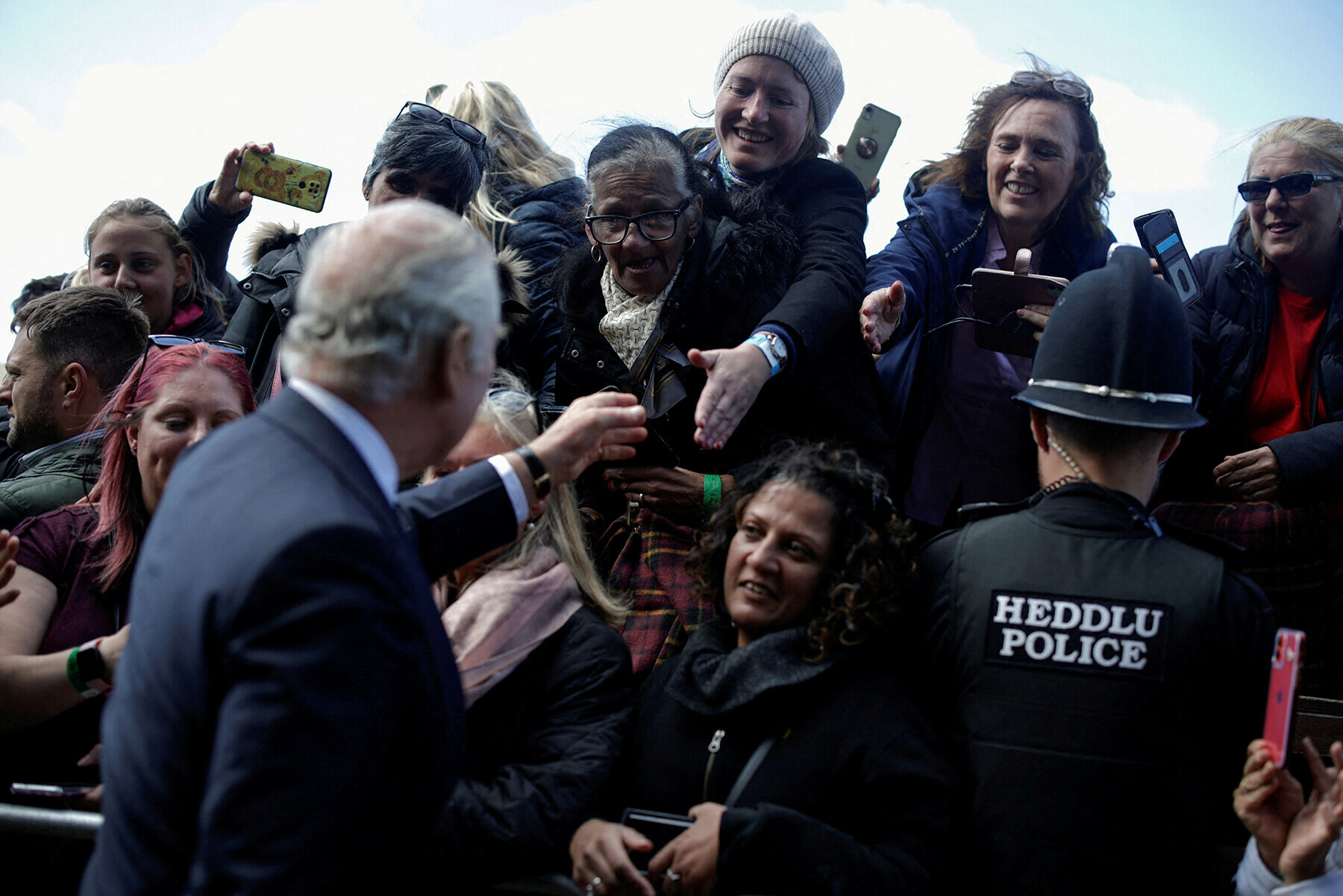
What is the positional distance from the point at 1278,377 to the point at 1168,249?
1.76 feet

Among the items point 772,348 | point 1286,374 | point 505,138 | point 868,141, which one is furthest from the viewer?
point 505,138

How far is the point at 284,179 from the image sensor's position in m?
4.01

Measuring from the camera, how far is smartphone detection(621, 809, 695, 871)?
7.38 feet

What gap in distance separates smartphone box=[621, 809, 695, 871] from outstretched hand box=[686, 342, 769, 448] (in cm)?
89

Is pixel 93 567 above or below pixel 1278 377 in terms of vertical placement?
below

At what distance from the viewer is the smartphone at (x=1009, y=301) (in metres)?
3.07

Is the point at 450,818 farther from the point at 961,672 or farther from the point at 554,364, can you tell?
the point at 554,364

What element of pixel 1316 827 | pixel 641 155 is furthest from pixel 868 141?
pixel 1316 827

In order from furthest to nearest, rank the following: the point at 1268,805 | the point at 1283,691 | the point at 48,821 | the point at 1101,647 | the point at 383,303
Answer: the point at 48,821 < the point at 1101,647 < the point at 1268,805 < the point at 1283,691 < the point at 383,303

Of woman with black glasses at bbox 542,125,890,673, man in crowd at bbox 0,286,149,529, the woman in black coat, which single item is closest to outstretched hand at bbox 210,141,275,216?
man in crowd at bbox 0,286,149,529

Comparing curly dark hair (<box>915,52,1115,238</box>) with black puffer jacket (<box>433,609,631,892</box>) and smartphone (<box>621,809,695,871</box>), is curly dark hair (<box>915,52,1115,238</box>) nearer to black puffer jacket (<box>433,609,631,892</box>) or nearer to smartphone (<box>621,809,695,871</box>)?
black puffer jacket (<box>433,609,631,892</box>)

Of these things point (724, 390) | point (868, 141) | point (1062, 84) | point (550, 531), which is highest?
point (1062, 84)

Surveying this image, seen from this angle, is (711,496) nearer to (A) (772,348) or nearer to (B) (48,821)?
(A) (772,348)

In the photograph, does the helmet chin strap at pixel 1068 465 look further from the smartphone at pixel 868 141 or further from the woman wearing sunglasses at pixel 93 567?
the woman wearing sunglasses at pixel 93 567
